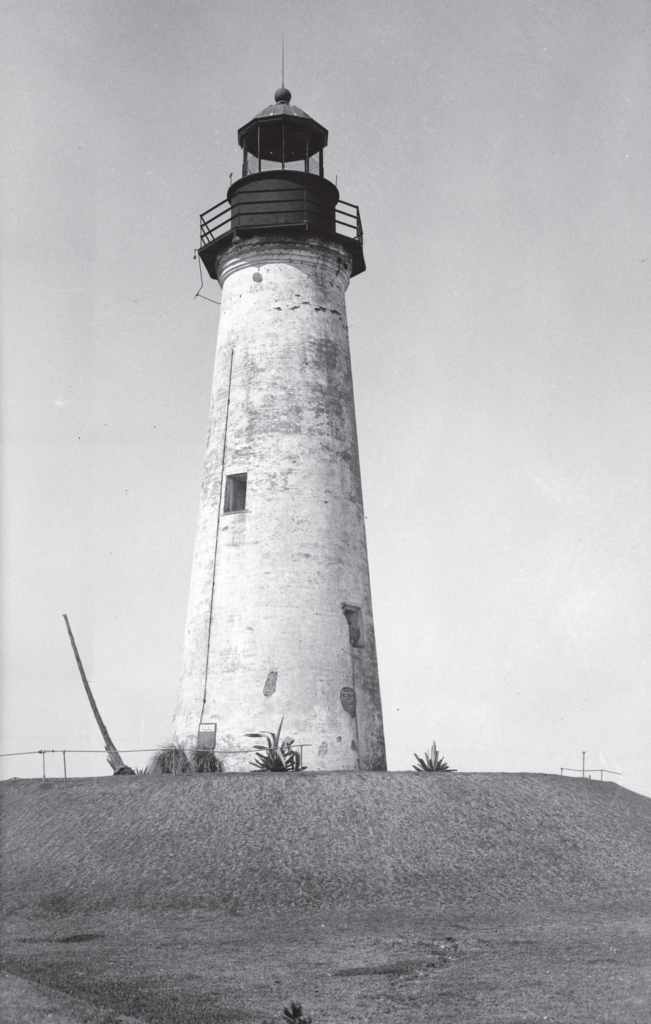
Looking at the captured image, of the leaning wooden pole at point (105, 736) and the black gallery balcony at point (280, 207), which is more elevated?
the black gallery balcony at point (280, 207)

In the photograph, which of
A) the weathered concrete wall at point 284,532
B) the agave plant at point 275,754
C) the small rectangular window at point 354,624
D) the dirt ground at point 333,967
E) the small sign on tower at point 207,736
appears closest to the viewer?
the dirt ground at point 333,967

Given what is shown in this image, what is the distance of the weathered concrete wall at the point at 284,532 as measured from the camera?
23641 millimetres

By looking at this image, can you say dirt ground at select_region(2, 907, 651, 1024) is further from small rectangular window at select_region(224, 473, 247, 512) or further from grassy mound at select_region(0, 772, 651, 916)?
small rectangular window at select_region(224, 473, 247, 512)

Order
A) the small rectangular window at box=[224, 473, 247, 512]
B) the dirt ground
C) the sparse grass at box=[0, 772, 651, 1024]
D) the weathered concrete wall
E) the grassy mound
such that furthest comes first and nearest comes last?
the small rectangular window at box=[224, 473, 247, 512] → the weathered concrete wall → the grassy mound → the sparse grass at box=[0, 772, 651, 1024] → the dirt ground

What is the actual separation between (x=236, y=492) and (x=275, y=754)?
6.35 meters

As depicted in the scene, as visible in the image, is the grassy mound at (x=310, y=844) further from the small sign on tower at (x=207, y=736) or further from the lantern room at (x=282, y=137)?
the lantern room at (x=282, y=137)

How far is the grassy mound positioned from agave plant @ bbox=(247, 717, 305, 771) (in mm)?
2282

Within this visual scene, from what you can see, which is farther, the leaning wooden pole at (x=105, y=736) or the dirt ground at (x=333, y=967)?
the leaning wooden pole at (x=105, y=736)

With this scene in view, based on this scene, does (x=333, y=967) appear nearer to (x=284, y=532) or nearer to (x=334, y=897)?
(x=334, y=897)

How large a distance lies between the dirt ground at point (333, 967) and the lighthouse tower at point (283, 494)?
7793 mm

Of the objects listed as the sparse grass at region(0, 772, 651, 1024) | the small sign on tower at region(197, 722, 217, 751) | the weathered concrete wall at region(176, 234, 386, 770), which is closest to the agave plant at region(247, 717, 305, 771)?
the weathered concrete wall at region(176, 234, 386, 770)

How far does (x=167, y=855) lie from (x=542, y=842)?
6.51 meters

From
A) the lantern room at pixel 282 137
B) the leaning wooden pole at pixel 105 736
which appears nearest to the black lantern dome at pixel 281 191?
the lantern room at pixel 282 137

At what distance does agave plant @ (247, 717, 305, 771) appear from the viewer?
22.3 meters
